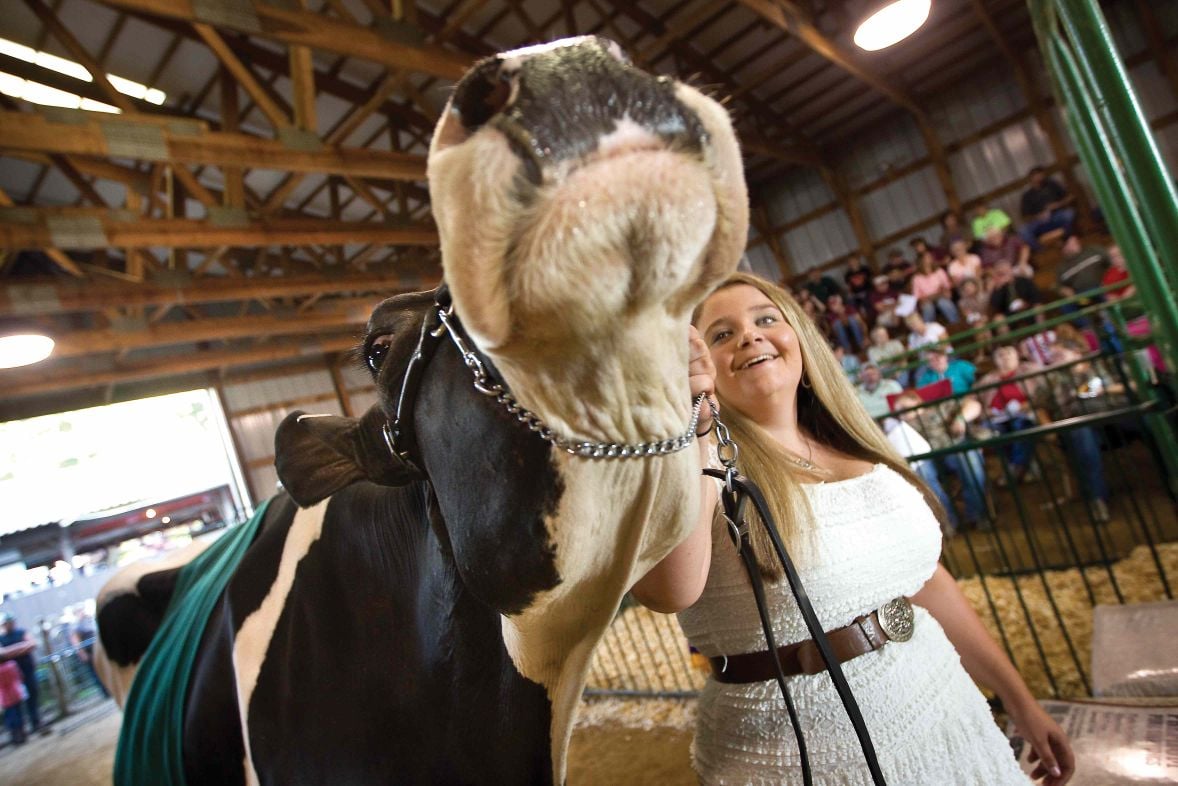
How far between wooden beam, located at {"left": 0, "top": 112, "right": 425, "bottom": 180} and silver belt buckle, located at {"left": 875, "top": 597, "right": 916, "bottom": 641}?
5.78m

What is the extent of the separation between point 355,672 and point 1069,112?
1.84m

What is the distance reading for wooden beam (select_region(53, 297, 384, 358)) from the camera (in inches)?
389

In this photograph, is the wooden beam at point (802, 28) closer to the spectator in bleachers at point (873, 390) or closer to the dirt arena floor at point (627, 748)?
the spectator in bleachers at point (873, 390)

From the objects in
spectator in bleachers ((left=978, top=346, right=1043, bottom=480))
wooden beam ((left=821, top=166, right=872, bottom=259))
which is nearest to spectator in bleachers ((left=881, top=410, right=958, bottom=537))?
spectator in bleachers ((left=978, top=346, right=1043, bottom=480))

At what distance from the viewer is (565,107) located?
56cm

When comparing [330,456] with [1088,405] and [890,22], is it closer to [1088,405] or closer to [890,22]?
[1088,405]

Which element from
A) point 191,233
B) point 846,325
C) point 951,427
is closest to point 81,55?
point 191,233

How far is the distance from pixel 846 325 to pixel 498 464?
12426 mm

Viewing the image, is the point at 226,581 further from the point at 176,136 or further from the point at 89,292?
the point at 89,292

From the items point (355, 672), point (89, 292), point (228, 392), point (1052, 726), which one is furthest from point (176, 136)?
point (228, 392)

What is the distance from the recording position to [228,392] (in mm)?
15016

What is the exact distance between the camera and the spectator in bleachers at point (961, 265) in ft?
34.5

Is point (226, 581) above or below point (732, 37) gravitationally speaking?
below

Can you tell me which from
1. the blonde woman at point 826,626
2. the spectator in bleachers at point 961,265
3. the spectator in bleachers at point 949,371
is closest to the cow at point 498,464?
the blonde woman at point 826,626
